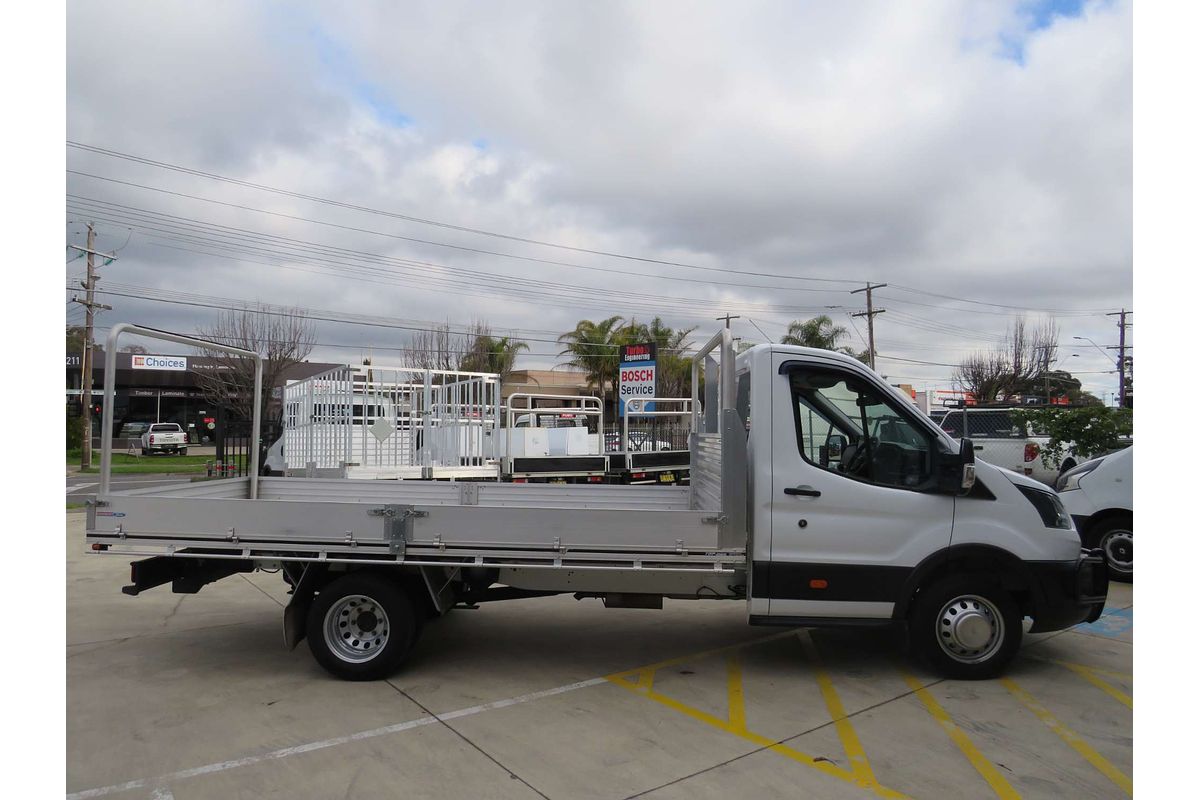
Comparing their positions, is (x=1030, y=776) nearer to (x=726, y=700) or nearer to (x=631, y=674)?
(x=726, y=700)

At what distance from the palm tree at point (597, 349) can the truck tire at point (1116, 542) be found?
28943mm

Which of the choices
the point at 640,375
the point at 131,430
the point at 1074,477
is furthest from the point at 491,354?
the point at 1074,477

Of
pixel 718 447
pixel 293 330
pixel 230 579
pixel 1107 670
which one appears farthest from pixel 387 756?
pixel 293 330

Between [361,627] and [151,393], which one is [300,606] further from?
[151,393]

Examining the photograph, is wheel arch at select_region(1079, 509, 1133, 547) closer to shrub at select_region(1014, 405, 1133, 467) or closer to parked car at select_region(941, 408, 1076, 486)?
shrub at select_region(1014, 405, 1133, 467)

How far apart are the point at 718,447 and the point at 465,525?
200cm

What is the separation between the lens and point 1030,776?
4371 millimetres

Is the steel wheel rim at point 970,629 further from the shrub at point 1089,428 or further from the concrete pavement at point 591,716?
the shrub at point 1089,428

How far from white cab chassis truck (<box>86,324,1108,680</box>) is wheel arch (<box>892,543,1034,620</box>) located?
0.01 meters

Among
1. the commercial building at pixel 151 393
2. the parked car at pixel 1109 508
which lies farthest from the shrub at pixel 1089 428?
the commercial building at pixel 151 393

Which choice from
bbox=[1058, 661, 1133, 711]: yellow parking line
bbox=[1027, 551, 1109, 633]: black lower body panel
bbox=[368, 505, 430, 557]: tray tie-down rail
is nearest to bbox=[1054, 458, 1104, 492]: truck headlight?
bbox=[1058, 661, 1133, 711]: yellow parking line

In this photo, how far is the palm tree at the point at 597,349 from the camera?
3800 centimetres

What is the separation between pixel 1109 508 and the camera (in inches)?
366

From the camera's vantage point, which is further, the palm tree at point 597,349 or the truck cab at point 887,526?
the palm tree at point 597,349
